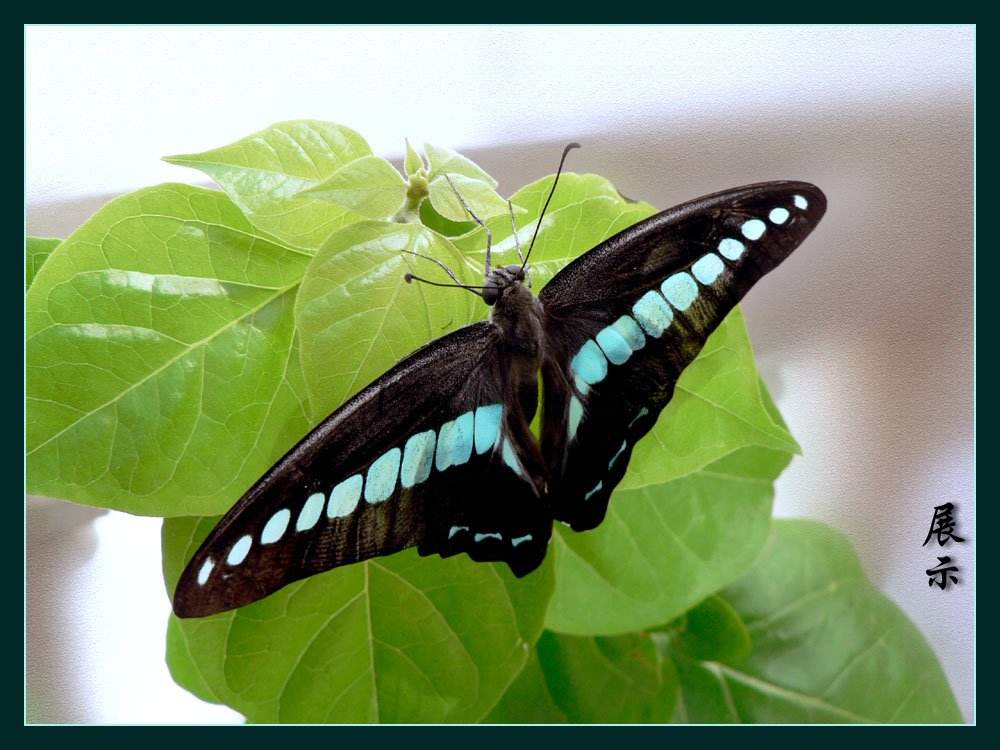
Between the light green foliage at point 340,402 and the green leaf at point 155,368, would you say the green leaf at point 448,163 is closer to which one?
the light green foliage at point 340,402

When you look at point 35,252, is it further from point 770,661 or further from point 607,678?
point 770,661

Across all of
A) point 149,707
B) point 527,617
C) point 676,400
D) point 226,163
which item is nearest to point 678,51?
point 676,400

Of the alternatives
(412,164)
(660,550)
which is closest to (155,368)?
(412,164)

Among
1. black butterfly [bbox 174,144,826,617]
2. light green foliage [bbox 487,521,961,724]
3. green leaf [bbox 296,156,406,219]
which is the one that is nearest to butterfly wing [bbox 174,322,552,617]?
black butterfly [bbox 174,144,826,617]

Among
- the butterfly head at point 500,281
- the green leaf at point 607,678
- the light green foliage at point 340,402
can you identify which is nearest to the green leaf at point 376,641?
the light green foliage at point 340,402

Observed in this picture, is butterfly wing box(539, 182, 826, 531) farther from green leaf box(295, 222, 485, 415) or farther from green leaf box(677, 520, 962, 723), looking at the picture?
green leaf box(677, 520, 962, 723)

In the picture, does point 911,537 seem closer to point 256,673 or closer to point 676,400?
point 676,400
